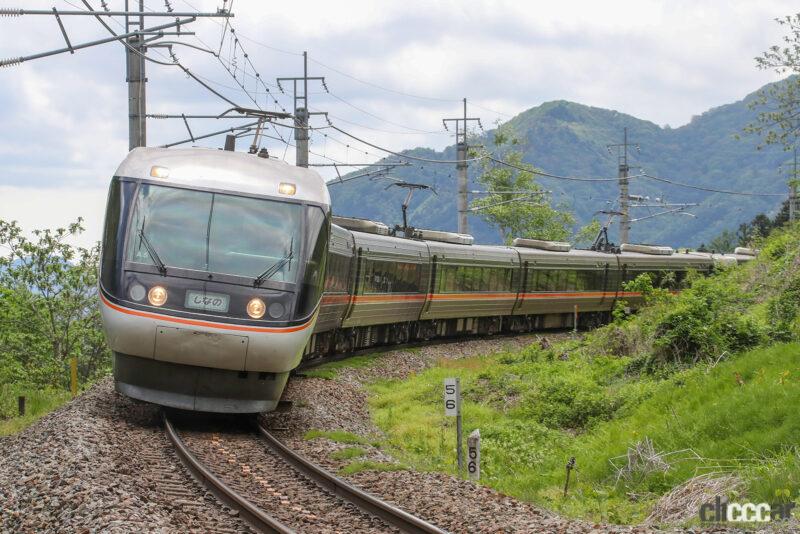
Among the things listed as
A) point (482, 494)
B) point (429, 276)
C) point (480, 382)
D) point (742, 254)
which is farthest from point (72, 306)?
point (742, 254)

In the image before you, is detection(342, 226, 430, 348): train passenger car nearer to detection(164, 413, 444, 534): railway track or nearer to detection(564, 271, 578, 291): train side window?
detection(564, 271, 578, 291): train side window

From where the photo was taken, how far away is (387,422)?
669 inches

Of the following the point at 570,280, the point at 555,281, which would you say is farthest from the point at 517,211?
the point at 555,281

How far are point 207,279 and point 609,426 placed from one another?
5.41 meters

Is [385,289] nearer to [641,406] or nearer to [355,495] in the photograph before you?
[641,406]

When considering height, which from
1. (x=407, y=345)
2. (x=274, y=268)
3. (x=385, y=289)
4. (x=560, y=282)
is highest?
(x=274, y=268)

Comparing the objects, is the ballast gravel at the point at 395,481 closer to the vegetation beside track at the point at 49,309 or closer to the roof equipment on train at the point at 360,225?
the roof equipment on train at the point at 360,225

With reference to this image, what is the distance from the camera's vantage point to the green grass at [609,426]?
1043cm

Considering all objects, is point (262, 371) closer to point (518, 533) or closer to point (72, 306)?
point (518, 533)

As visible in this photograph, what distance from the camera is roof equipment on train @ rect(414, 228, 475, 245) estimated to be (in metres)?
32.1

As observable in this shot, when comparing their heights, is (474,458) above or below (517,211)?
below

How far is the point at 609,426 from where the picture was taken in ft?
47.0

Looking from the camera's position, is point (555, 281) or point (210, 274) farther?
point (555, 281)
